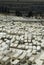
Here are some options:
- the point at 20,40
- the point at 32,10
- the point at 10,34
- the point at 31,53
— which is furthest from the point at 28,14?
the point at 31,53

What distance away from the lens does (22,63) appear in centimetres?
257

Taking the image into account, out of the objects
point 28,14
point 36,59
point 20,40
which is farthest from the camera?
point 28,14

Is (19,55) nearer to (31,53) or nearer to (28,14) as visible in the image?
(31,53)

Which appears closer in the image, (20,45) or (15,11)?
(20,45)

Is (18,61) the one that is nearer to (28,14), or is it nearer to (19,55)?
(19,55)

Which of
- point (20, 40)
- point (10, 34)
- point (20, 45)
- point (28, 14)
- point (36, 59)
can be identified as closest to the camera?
point (36, 59)

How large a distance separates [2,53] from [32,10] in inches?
180

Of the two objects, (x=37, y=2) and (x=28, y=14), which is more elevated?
(x=37, y=2)

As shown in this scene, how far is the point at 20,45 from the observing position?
3172mm

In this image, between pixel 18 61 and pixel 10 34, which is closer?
pixel 18 61

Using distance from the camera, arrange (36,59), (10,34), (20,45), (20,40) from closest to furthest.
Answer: (36,59) → (20,45) → (20,40) → (10,34)

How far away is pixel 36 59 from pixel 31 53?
19cm

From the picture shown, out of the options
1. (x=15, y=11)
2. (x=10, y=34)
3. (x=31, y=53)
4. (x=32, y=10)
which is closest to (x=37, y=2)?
(x=32, y=10)

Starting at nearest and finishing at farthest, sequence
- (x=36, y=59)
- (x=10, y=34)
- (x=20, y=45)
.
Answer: (x=36, y=59) < (x=20, y=45) < (x=10, y=34)
